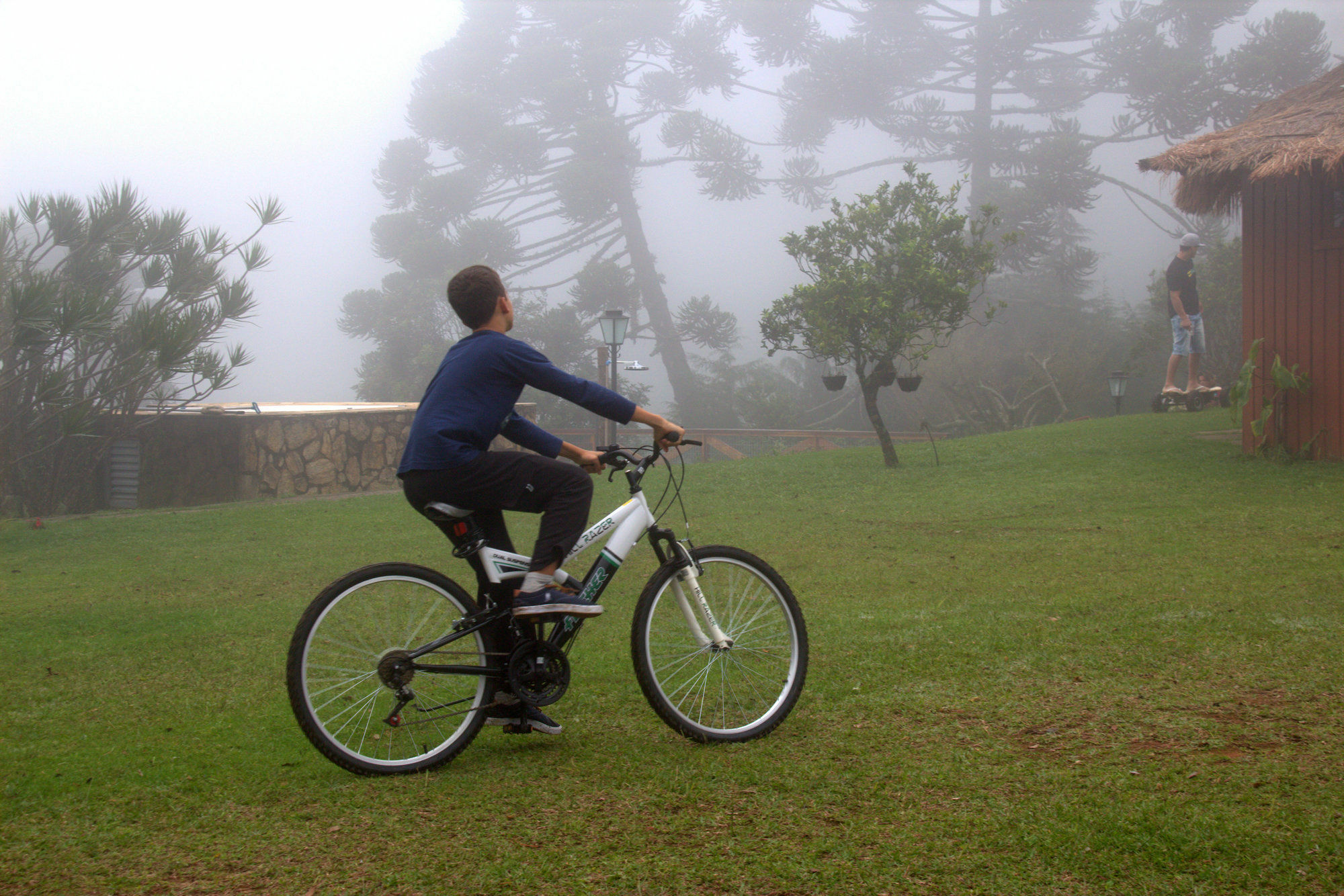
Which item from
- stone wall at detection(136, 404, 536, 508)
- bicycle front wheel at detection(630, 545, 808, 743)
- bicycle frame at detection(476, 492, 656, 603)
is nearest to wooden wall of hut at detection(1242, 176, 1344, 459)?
bicycle front wheel at detection(630, 545, 808, 743)

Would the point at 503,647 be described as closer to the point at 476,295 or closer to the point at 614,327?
the point at 476,295

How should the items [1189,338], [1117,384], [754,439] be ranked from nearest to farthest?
[1189,338] → [1117,384] → [754,439]

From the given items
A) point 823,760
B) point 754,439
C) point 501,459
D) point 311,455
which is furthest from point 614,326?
point 823,760

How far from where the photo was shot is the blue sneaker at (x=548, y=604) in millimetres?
2861

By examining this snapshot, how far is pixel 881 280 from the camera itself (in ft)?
43.9

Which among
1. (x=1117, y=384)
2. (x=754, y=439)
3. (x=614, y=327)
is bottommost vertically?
(x=754, y=439)

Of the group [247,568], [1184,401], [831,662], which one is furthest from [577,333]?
[831,662]

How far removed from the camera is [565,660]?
303 cm

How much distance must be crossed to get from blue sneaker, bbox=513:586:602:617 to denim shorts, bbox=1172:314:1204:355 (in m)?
12.9

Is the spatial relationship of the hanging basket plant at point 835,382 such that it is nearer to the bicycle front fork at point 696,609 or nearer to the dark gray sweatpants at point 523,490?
the bicycle front fork at point 696,609

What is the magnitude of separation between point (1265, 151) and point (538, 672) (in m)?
10.1

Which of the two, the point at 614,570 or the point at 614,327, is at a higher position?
the point at 614,327

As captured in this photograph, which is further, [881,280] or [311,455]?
[311,455]

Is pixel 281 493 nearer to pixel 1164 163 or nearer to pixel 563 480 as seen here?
pixel 1164 163
